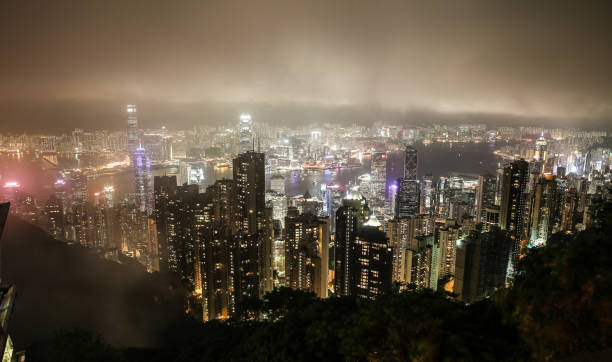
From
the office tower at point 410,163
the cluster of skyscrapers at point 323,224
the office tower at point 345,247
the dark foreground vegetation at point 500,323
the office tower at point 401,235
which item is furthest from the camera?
the office tower at point 410,163

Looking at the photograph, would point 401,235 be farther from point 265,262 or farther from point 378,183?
point 378,183

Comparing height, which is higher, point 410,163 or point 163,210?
point 410,163

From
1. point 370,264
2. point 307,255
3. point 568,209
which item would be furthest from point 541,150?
point 307,255

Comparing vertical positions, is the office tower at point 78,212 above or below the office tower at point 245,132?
below

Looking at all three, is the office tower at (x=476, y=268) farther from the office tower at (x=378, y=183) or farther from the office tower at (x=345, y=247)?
the office tower at (x=378, y=183)

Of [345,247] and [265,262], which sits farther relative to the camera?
[265,262]

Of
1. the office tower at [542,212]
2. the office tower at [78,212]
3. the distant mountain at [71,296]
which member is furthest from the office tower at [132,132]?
the office tower at [542,212]
